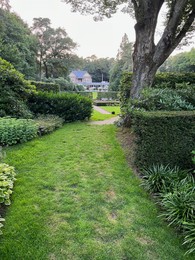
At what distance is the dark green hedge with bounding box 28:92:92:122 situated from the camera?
8.70 m

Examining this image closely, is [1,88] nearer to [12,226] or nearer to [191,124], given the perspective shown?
[12,226]

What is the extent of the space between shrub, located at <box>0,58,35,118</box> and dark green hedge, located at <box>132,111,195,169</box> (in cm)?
514

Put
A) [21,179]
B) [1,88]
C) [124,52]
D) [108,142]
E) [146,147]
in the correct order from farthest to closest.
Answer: [124,52] < [1,88] < [108,142] < [146,147] < [21,179]

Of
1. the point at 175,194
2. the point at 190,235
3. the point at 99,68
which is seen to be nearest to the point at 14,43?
the point at 175,194

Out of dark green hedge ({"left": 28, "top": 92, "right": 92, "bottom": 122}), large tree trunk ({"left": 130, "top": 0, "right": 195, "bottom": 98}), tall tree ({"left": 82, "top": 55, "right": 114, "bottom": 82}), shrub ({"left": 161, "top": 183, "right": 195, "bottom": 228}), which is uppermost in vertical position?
tall tree ({"left": 82, "top": 55, "right": 114, "bottom": 82})

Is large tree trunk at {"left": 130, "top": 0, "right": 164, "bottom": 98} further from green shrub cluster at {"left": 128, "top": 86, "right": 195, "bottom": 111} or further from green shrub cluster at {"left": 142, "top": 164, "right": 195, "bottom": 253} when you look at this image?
green shrub cluster at {"left": 142, "top": 164, "right": 195, "bottom": 253}

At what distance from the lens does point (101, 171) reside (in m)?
4.07

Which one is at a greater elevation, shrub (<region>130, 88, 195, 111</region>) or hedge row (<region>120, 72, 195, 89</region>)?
hedge row (<region>120, 72, 195, 89</region>)

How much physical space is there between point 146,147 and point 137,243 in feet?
6.24

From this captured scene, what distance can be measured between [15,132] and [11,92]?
104 inches

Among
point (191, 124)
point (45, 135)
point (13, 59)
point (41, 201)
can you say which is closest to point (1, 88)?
point (45, 135)

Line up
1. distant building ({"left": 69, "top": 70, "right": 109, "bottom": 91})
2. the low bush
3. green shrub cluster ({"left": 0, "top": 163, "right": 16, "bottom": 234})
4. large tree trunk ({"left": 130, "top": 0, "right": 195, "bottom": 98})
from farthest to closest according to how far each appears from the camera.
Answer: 1. distant building ({"left": 69, "top": 70, "right": 109, "bottom": 91})
2. the low bush
3. large tree trunk ({"left": 130, "top": 0, "right": 195, "bottom": 98})
4. green shrub cluster ({"left": 0, "top": 163, "right": 16, "bottom": 234})

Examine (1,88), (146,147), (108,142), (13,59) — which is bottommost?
(108,142)

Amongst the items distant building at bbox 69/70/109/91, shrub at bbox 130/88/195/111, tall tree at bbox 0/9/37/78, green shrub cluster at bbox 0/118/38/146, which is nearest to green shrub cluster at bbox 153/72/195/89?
shrub at bbox 130/88/195/111
